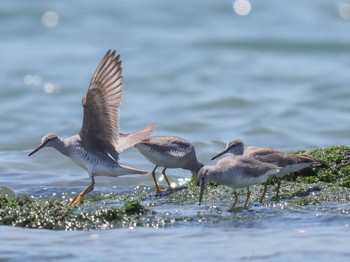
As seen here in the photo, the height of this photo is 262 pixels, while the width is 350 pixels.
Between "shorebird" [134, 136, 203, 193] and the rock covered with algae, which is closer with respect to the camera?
the rock covered with algae

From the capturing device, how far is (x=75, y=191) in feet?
37.9

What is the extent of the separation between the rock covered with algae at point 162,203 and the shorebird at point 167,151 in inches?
13.8

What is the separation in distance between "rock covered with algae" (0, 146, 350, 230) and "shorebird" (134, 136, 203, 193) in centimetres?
35

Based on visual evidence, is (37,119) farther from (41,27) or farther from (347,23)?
(347,23)

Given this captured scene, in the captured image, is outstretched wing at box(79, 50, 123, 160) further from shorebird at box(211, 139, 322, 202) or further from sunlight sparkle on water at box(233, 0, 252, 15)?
sunlight sparkle on water at box(233, 0, 252, 15)

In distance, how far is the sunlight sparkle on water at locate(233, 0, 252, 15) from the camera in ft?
79.9

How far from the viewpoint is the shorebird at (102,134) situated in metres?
10.2

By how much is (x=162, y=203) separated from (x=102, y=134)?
1270 millimetres

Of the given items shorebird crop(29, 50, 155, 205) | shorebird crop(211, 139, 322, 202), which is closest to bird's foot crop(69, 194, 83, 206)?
shorebird crop(29, 50, 155, 205)

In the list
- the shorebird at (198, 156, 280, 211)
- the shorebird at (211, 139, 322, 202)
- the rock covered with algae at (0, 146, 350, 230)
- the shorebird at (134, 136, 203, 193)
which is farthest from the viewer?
the shorebird at (134, 136, 203, 193)

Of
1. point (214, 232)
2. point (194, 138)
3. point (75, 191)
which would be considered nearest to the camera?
point (214, 232)

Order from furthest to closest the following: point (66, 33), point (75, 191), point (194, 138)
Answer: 1. point (66, 33)
2. point (194, 138)
3. point (75, 191)

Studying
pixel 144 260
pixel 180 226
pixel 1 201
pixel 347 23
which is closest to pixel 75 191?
pixel 1 201

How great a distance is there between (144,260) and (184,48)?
48.1 feet
